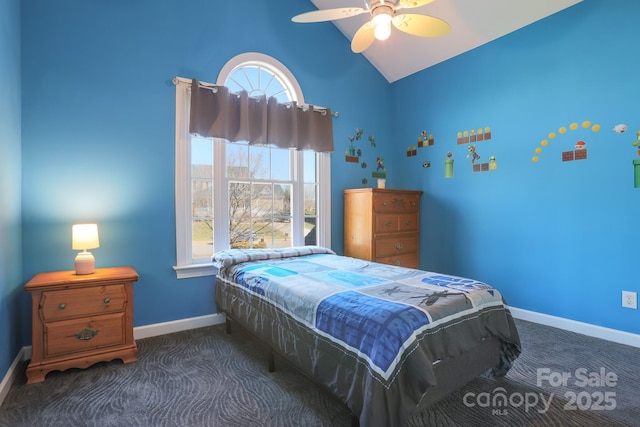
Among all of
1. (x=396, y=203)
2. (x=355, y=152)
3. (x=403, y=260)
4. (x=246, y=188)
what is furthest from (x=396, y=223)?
(x=246, y=188)

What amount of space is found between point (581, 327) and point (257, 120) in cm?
347

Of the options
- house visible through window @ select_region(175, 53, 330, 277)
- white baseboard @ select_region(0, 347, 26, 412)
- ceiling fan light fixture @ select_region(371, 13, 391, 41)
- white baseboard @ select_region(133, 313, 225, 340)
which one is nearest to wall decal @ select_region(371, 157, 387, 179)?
house visible through window @ select_region(175, 53, 330, 277)

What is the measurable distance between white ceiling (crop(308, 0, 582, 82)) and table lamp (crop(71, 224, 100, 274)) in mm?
3282

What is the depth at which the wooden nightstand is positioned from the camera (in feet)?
6.84

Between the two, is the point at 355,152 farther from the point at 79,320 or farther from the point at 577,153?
the point at 79,320

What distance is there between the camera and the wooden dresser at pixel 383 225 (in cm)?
356

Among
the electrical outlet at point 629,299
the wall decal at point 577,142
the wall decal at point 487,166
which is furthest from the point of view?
the wall decal at point 487,166

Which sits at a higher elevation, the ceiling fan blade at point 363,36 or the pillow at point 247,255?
the ceiling fan blade at point 363,36

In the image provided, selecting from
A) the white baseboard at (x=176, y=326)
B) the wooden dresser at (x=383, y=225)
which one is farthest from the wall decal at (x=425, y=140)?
the white baseboard at (x=176, y=326)

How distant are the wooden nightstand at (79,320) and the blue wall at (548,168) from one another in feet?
10.8

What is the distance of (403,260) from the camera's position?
153 inches

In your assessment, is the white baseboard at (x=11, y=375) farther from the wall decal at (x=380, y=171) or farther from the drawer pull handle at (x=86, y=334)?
the wall decal at (x=380, y=171)

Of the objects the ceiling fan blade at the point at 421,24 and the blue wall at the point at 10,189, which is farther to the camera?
the ceiling fan blade at the point at 421,24

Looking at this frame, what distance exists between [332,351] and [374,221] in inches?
83.2
